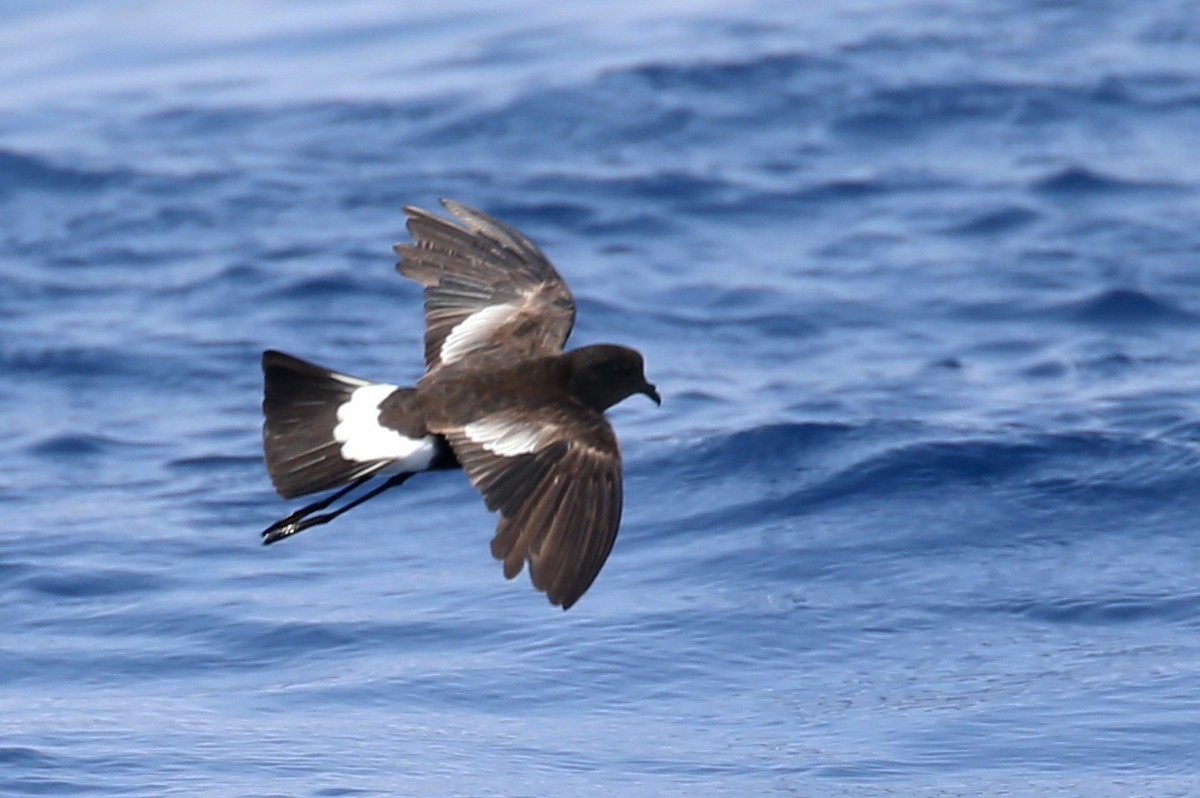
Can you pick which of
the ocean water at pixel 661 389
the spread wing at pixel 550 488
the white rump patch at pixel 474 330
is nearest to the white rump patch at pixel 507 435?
the spread wing at pixel 550 488

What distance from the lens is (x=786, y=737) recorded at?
7039 millimetres

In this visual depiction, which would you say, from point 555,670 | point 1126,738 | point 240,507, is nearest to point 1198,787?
point 1126,738

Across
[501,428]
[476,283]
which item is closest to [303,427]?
[501,428]

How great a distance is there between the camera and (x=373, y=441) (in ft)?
18.5

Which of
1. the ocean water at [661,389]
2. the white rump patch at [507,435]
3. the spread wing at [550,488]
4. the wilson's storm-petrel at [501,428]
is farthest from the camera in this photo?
the ocean water at [661,389]

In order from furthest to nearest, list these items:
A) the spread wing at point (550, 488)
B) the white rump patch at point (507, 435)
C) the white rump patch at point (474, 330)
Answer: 1. the white rump patch at point (474, 330)
2. the white rump patch at point (507, 435)
3. the spread wing at point (550, 488)

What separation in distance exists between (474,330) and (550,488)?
145 centimetres

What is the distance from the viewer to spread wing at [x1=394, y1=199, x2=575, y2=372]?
6578 mm

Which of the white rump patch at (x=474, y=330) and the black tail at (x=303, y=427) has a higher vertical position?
the black tail at (x=303, y=427)

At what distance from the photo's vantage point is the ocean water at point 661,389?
7129 millimetres

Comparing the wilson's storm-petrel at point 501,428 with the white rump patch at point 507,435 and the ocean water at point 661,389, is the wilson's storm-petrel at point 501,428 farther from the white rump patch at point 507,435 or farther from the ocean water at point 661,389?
the ocean water at point 661,389

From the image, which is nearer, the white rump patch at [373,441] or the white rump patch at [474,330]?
the white rump patch at [373,441]

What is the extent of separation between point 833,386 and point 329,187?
481cm

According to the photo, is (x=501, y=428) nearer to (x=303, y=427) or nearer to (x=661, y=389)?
(x=303, y=427)
